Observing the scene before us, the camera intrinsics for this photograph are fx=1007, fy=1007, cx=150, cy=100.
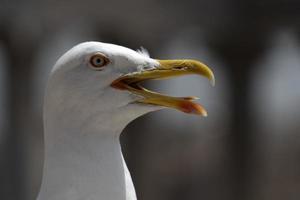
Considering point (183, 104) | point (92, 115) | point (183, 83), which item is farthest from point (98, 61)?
point (183, 83)

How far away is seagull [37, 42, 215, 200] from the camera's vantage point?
10.1 ft

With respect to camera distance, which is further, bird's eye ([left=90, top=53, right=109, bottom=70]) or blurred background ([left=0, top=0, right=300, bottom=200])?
blurred background ([left=0, top=0, right=300, bottom=200])

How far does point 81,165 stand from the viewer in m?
3.09

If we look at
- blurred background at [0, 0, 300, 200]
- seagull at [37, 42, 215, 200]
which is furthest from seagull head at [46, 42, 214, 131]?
blurred background at [0, 0, 300, 200]

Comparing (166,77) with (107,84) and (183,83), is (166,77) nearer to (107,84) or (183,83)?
(107,84)

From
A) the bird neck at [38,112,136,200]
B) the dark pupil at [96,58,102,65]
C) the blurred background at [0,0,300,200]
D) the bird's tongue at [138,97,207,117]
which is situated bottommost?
the bird neck at [38,112,136,200]

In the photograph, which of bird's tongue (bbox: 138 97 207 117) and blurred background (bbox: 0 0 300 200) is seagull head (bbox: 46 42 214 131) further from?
blurred background (bbox: 0 0 300 200)

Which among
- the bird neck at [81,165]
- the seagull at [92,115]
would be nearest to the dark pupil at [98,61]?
the seagull at [92,115]

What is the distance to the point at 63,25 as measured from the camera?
10.8m

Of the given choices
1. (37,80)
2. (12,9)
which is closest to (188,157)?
(37,80)

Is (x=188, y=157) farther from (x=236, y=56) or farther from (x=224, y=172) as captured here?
(x=236, y=56)

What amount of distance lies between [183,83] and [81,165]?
1028cm

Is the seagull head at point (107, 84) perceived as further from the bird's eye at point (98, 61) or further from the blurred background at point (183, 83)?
the blurred background at point (183, 83)

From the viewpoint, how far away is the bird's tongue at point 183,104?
3133 mm
